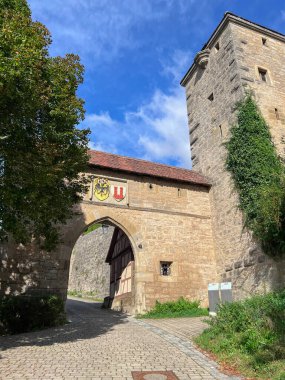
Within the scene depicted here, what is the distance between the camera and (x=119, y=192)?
44.1ft

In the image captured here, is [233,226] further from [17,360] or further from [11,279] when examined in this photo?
[17,360]

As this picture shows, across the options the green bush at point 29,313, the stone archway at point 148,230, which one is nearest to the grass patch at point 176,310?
the stone archway at point 148,230

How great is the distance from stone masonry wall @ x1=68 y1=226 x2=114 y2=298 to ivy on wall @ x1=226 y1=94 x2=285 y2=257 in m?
15.1

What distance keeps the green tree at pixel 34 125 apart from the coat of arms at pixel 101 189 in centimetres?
429

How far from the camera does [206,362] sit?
6078 millimetres

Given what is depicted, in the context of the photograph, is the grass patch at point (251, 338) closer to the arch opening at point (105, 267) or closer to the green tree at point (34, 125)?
the green tree at point (34, 125)

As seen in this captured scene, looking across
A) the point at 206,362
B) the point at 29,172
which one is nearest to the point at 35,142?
the point at 29,172

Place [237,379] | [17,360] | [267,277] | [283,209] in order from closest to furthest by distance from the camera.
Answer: [237,379] < [17,360] < [283,209] < [267,277]

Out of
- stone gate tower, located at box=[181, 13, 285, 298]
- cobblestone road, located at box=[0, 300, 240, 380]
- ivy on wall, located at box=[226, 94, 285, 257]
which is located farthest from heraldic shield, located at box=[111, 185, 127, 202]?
cobblestone road, located at box=[0, 300, 240, 380]

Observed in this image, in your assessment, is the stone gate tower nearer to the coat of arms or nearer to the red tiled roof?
the red tiled roof

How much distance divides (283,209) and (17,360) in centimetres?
815

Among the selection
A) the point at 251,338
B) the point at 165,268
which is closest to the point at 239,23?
the point at 165,268

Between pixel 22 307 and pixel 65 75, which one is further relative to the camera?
pixel 22 307

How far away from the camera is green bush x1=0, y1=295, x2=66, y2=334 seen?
364 inches
